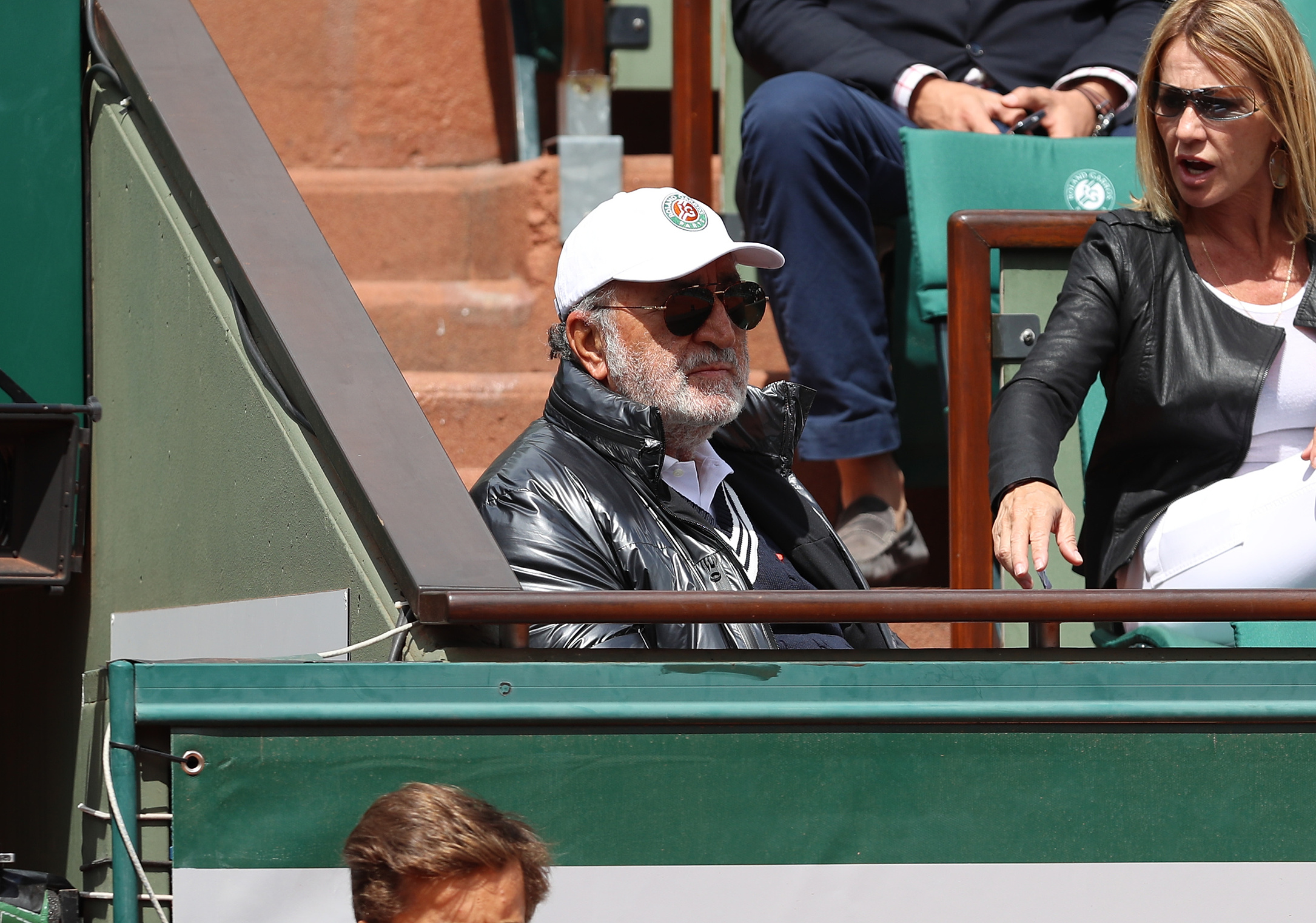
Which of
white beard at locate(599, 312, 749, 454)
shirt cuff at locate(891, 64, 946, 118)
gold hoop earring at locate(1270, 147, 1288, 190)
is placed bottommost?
white beard at locate(599, 312, 749, 454)

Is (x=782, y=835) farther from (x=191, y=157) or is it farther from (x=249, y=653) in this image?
(x=191, y=157)

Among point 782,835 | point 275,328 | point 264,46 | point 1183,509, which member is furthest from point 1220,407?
point 264,46

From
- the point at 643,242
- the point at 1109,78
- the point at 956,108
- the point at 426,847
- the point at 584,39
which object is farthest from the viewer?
the point at 584,39

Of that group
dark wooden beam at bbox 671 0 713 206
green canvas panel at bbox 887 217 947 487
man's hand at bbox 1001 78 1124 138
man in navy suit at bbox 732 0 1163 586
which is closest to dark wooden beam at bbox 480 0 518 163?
dark wooden beam at bbox 671 0 713 206

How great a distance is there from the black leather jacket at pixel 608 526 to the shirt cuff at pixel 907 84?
1492mm

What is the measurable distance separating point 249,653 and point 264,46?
9.97 feet

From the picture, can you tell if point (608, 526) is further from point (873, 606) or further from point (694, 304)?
point (873, 606)

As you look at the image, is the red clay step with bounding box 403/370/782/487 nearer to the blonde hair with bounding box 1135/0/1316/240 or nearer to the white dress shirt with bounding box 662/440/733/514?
the white dress shirt with bounding box 662/440/733/514

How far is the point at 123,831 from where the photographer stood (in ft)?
5.40

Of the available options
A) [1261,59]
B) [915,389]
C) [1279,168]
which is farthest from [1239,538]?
[915,389]

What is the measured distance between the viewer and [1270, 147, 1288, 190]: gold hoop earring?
2664mm

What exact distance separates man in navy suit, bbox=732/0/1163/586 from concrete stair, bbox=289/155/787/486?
14.4 inches

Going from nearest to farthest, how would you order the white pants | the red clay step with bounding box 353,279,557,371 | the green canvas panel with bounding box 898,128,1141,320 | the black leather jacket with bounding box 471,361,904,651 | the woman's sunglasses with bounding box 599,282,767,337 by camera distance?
1. the black leather jacket with bounding box 471,361,904,651
2. the white pants
3. the woman's sunglasses with bounding box 599,282,767,337
4. the green canvas panel with bounding box 898,128,1141,320
5. the red clay step with bounding box 353,279,557,371

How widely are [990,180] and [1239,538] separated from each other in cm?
136
